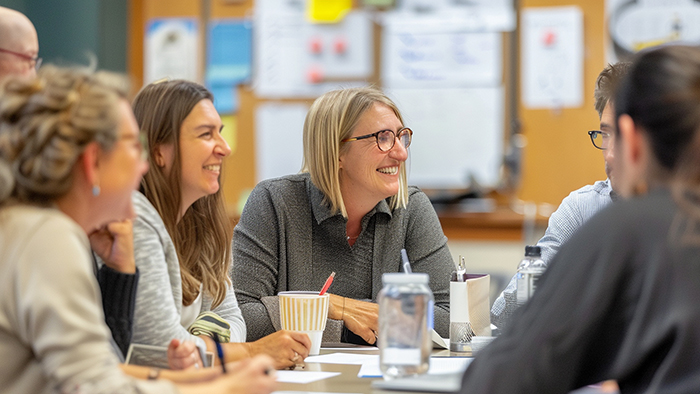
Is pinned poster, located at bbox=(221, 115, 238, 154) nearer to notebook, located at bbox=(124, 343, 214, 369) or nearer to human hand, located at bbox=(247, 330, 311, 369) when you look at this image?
human hand, located at bbox=(247, 330, 311, 369)

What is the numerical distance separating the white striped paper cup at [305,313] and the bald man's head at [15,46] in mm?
1089

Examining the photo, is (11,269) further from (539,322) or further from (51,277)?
(539,322)

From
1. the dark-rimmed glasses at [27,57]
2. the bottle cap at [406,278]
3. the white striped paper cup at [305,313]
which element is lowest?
the white striped paper cup at [305,313]

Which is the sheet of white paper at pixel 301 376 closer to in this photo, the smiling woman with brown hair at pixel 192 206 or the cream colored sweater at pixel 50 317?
the smiling woman with brown hair at pixel 192 206

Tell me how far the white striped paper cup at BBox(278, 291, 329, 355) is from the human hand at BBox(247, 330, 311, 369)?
3.0 inches

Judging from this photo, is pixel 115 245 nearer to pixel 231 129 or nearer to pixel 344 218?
pixel 344 218

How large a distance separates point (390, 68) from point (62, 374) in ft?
10.2

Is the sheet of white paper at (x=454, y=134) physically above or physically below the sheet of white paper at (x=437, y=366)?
above

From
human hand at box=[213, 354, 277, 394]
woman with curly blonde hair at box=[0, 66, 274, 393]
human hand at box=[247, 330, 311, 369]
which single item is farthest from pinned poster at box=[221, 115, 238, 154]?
human hand at box=[213, 354, 277, 394]

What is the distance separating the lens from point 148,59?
13.7 feet

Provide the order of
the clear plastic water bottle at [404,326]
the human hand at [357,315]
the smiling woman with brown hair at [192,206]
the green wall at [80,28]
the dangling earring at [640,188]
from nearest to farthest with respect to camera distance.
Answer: the dangling earring at [640,188] < the clear plastic water bottle at [404,326] < the smiling woman with brown hair at [192,206] < the human hand at [357,315] < the green wall at [80,28]

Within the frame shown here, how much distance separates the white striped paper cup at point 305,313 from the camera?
1.64 meters

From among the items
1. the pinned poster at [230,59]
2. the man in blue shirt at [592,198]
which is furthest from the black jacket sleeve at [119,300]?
the pinned poster at [230,59]

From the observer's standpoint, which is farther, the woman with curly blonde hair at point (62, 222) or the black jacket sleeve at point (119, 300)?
the black jacket sleeve at point (119, 300)
